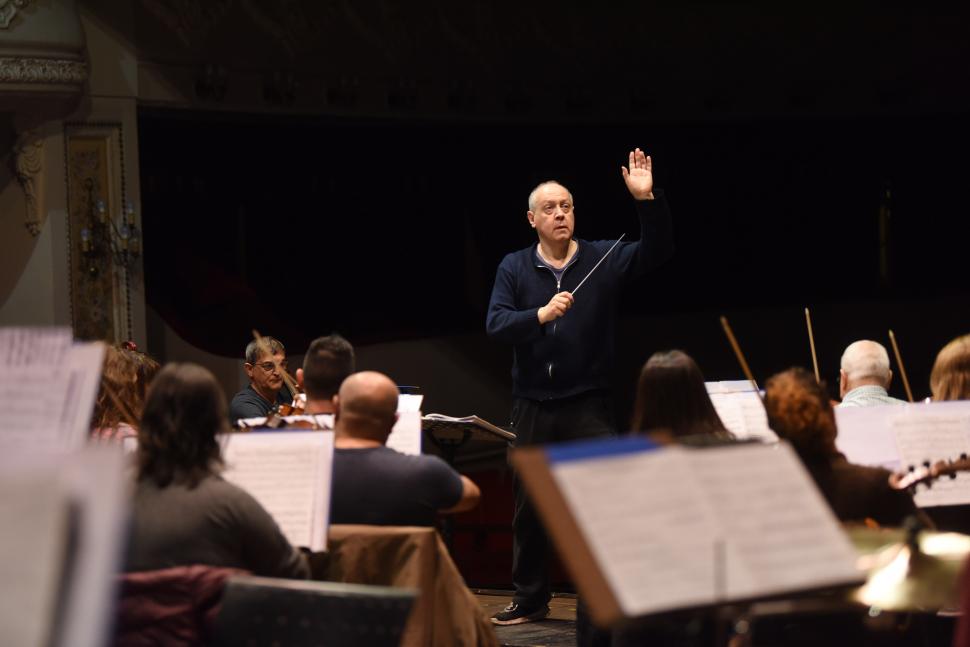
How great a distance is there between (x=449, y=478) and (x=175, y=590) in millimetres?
955

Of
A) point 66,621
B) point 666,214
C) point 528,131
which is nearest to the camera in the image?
point 66,621

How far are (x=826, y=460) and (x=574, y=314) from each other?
72.5 inches

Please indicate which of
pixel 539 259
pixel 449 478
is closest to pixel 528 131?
pixel 539 259

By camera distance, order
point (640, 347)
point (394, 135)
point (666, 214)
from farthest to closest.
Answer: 1. point (640, 347)
2. point (394, 135)
3. point (666, 214)

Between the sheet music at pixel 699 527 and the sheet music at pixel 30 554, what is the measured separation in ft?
2.65

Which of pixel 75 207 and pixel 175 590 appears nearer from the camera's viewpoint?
pixel 175 590

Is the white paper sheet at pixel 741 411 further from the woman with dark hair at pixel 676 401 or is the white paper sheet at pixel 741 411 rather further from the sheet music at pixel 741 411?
the woman with dark hair at pixel 676 401

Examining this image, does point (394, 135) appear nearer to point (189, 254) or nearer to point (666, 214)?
point (189, 254)

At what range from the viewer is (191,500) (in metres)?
3.14

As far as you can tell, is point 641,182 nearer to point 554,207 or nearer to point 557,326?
point 554,207

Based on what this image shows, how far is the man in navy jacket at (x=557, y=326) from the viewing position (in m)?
5.19

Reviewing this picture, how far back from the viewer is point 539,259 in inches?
212

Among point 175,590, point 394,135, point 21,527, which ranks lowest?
point 175,590

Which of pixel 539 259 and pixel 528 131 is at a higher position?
pixel 528 131
